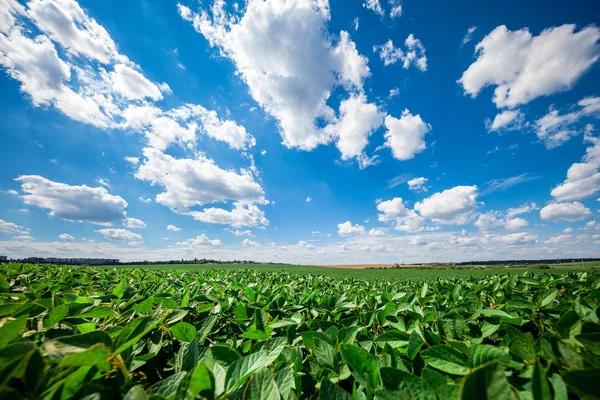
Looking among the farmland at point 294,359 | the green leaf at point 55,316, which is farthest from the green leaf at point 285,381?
the green leaf at point 55,316

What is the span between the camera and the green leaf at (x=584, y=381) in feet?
1.92

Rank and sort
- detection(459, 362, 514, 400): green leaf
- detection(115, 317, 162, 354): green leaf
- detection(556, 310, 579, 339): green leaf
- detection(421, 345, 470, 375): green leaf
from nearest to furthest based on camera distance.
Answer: detection(459, 362, 514, 400): green leaf, detection(115, 317, 162, 354): green leaf, detection(421, 345, 470, 375): green leaf, detection(556, 310, 579, 339): green leaf

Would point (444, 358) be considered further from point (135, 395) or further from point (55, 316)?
point (55, 316)

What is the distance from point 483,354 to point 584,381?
340 mm

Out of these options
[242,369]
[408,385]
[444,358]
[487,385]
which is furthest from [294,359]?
[487,385]

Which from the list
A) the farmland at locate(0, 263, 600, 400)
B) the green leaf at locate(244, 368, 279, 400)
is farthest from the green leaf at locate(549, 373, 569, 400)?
the green leaf at locate(244, 368, 279, 400)

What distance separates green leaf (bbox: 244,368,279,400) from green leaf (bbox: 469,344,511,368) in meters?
0.74

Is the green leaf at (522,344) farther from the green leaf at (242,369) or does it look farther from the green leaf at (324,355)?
the green leaf at (242,369)

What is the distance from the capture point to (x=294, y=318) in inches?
60.7

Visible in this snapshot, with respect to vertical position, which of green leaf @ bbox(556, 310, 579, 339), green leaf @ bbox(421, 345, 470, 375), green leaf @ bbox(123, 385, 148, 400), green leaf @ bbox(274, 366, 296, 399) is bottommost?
green leaf @ bbox(274, 366, 296, 399)

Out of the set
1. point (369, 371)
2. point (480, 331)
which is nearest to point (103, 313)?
point (369, 371)

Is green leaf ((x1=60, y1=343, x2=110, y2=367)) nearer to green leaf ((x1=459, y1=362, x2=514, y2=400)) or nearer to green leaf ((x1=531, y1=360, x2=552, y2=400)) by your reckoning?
green leaf ((x1=459, y1=362, x2=514, y2=400))

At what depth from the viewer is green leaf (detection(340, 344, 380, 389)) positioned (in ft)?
2.89

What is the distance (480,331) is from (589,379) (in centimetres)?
84
